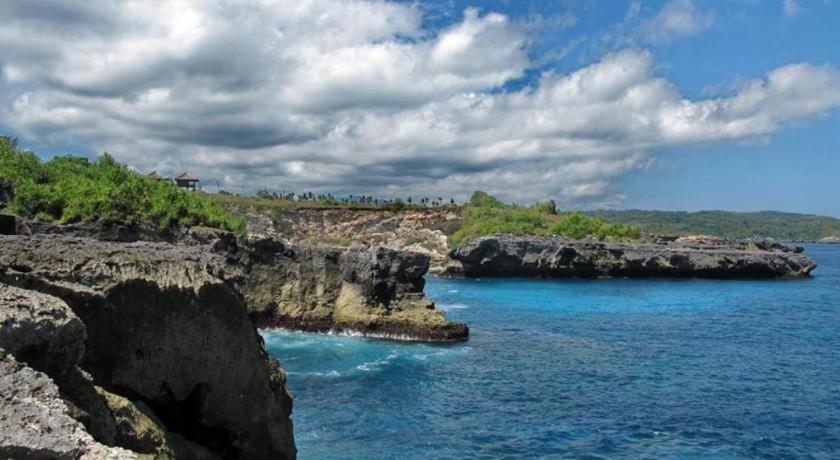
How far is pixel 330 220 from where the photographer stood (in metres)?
138

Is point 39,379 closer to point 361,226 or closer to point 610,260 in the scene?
point 610,260

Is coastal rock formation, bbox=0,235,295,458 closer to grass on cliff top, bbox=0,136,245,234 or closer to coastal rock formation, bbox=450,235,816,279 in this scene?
grass on cliff top, bbox=0,136,245,234

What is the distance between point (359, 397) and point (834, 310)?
178ft

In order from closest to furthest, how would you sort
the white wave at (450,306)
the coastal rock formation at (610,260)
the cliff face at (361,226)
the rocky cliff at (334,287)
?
the rocky cliff at (334,287) → the white wave at (450,306) → the coastal rock formation at (610,260) → the cliff face at (361,226)

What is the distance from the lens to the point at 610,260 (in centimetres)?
10262

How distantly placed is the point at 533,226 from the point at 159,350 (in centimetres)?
12558

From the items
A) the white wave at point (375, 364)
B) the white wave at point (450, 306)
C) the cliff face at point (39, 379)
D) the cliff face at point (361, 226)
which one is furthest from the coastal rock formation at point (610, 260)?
the cliff face at point (39, 379)

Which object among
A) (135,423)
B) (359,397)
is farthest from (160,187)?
(135,423)

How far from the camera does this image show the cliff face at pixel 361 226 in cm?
12950

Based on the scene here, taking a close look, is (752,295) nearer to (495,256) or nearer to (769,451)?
(495,256)

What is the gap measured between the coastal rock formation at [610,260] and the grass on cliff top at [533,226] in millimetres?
18186

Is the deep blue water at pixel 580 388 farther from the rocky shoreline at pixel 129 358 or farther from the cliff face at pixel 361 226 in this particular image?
the cliff face at pixel 361 226

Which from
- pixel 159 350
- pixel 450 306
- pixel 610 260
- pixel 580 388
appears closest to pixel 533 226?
pixel 610 260

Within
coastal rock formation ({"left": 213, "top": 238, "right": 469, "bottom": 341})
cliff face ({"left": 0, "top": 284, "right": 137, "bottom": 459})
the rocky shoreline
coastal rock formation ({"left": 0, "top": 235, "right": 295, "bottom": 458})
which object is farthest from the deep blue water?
cliff face ({"left": 0, "top": 284, "right": 137, "bottom": 459})
